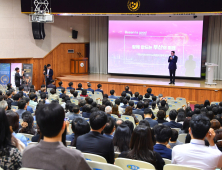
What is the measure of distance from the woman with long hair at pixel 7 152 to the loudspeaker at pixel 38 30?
1123cm

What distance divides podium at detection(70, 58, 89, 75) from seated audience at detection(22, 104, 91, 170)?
12176 millimetres

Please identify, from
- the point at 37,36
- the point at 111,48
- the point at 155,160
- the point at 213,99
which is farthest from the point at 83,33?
the point at 155,160

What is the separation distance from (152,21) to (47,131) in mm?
12051

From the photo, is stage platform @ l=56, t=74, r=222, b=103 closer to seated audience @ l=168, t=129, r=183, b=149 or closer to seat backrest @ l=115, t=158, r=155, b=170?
seated audience @ l=168, t=129, r=183, b=149

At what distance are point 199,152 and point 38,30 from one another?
1128 centimetres

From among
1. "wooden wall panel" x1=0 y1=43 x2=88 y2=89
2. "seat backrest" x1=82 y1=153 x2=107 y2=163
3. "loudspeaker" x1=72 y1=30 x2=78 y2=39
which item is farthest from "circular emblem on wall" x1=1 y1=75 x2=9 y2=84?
"seat backrest" x1=82 y1=153 x2=107 y2=163

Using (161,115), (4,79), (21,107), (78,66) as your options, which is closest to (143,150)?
(161,115)

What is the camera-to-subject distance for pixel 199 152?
2484 mm

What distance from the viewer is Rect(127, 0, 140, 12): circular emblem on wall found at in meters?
11.2

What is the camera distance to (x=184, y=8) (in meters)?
10.6

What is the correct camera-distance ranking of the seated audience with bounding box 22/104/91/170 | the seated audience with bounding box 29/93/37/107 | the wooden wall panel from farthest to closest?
1. the wooden wall panel
2. the seated audience with bounding box 29/93/37/107
3. the seated audience with bounding box 22/104/91/170

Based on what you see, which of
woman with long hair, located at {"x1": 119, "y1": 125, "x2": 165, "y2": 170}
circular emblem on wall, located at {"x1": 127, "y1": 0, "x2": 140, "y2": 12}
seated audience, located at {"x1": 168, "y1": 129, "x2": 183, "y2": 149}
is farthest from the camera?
circular emblem on wall, located at {"x1": 127, "y1": 0, "x2": 140, "y2": 12}

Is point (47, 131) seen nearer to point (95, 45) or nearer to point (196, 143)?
point (196, 143)

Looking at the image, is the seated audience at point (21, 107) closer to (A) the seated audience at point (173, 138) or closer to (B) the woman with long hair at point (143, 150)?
(A) the seated audience at point (173, 138)
